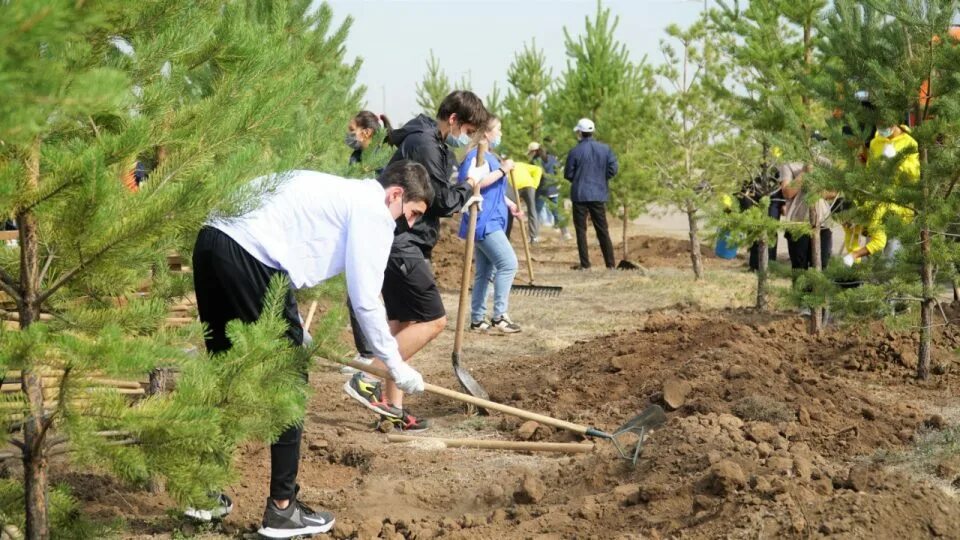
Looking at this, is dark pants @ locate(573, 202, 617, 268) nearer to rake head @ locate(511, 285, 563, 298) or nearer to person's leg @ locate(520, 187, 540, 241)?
rake head @ locate(511, 285, 563, 298)

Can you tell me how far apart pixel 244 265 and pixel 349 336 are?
6.21 metres

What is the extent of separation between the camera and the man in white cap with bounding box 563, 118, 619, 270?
14.9 metres

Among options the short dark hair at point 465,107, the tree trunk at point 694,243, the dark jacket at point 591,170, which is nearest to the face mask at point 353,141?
the short dark hair at point 465,107

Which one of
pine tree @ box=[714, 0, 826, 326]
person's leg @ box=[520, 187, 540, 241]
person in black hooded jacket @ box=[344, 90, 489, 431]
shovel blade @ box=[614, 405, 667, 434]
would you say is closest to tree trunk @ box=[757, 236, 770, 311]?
pine tree @ box=[714, 0, 826, 326]

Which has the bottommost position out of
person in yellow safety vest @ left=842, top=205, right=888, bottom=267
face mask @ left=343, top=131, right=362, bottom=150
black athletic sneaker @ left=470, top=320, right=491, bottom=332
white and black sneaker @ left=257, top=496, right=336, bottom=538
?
white and black sneaker @ left=257, top=496, right=336, bottom=538

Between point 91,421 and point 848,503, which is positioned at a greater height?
point 91,421

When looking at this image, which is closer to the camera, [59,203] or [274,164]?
[59,203]

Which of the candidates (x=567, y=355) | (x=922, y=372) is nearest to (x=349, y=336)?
(x=567, y=355)

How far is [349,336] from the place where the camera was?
10.4m

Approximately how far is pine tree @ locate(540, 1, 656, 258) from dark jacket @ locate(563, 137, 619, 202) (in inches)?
20.5

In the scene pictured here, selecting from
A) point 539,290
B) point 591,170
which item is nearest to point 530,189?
point 591,170

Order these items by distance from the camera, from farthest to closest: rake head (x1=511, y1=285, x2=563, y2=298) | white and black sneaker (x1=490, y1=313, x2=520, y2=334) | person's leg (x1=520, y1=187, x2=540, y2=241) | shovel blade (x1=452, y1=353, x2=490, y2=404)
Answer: person's leg (x1=520, y1=187, x2=540, y2=241) → rake head (x1=511, y1=285, x2=563, y2=298) → white and black sneaker (x1=490, y1=313, x2=520, y2=334) → shovel blade (x1=452, y1=353, x2=490, y2=404)

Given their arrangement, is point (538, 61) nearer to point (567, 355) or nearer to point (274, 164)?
point (567, 355)

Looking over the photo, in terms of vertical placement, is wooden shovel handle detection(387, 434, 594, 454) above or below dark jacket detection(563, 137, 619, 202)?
below
